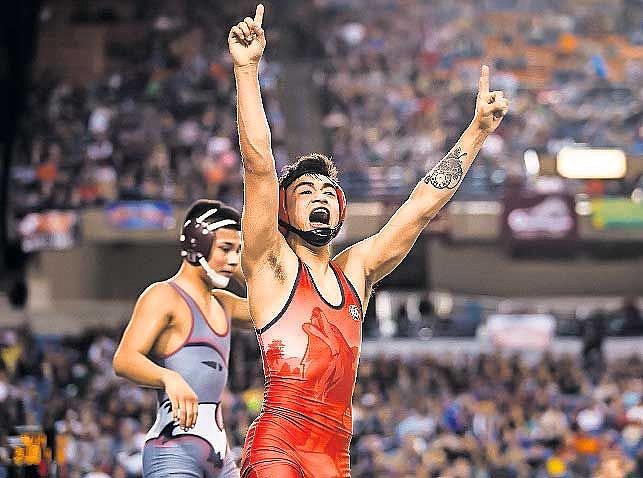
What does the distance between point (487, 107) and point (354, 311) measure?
979mm

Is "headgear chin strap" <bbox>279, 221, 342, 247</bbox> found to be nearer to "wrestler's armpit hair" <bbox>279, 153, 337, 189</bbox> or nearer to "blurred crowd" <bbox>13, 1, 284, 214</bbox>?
"wrestler's armpit hair" <bbox>279, 153, 337, 189</bbox>

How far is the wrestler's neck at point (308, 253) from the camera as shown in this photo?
4.81m

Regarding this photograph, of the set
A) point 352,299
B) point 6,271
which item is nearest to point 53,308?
point 6,271

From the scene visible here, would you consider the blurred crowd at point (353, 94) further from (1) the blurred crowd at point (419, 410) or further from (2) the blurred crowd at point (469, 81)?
(1) the blurred crowd at point (419, 410)

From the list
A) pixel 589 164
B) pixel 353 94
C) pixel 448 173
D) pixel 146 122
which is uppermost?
pixel 353 94

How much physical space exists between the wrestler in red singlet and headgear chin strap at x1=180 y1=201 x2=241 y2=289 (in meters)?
1.20

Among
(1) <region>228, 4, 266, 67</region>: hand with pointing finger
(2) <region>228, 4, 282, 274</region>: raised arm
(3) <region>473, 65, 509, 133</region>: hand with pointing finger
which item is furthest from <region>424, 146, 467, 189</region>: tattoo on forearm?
(1) <region>228, 4, 266, 67</region>: hand with pointing finger

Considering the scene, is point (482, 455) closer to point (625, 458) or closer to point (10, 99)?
point (625, 458)

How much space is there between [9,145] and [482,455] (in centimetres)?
1025

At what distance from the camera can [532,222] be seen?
19859 mm

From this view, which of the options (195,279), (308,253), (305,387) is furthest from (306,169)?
(195,279)

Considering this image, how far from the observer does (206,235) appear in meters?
6.06

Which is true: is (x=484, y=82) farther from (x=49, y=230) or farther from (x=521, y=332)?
(x=49, y=230)

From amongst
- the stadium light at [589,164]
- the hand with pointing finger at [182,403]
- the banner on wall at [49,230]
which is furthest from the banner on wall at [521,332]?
the hand with pointing finger at [182,403]
